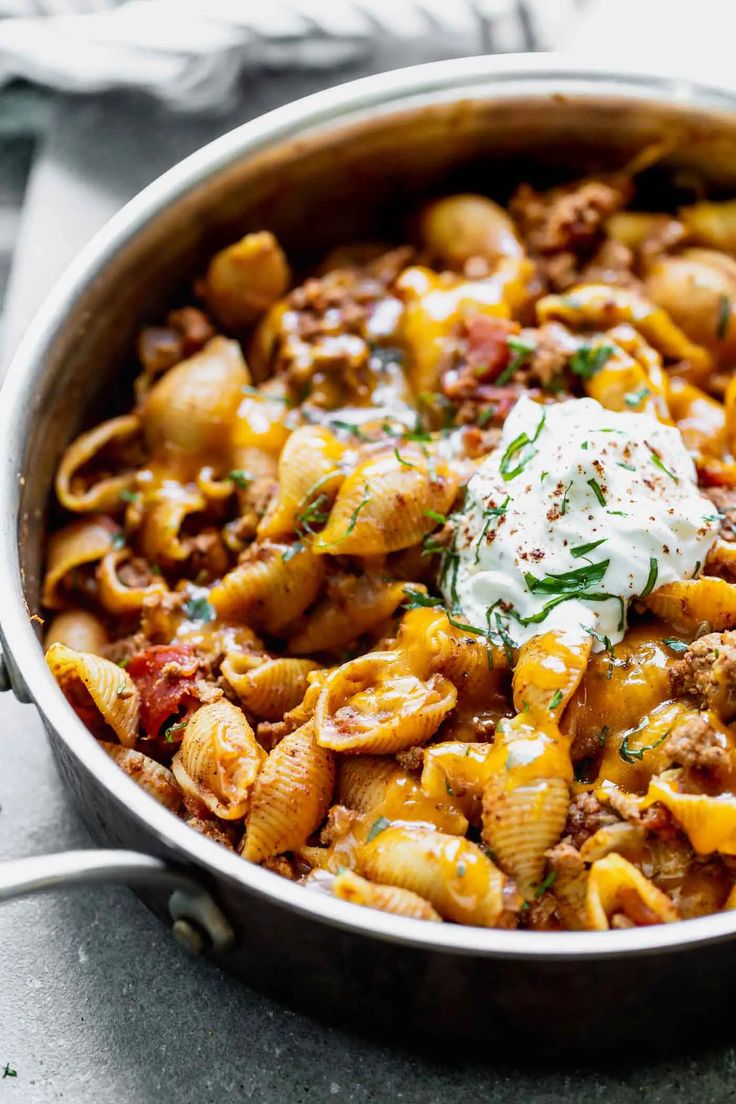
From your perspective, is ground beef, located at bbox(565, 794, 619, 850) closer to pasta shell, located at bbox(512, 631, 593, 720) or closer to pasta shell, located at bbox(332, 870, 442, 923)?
pasta shell, located at bbox(512, 631, 593, 720)

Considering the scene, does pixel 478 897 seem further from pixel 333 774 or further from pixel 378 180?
pixel 378 180

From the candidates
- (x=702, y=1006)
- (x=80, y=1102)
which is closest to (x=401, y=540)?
(x=702, y=1006)

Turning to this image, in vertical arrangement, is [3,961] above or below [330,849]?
below

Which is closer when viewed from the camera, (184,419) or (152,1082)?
(152,1082)

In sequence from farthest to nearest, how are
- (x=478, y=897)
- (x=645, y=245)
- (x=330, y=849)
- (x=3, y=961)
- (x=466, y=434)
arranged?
1. (x=645, y=245)
2. (x=466, y=434)
3. (x=3, y=961)
4. (x=330, y=849)
5. (x=478, y=897)

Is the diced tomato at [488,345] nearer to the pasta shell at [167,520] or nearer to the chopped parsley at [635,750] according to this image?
the pasta shell at [167,520]

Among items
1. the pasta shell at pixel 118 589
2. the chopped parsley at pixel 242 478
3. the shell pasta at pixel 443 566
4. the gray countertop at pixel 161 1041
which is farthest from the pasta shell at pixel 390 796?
the chopped parsley at pixel 242 478

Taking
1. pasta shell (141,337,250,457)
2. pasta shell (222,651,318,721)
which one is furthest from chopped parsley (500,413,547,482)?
pasta shell (141,337,250,457)

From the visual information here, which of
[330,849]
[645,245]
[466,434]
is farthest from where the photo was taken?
[645,245]
